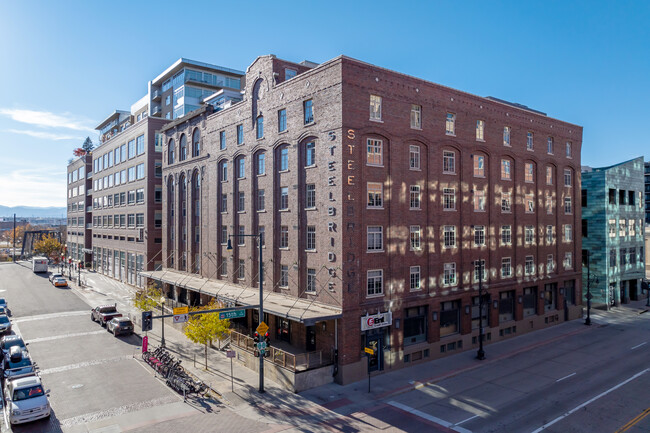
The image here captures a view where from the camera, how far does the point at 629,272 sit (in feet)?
177

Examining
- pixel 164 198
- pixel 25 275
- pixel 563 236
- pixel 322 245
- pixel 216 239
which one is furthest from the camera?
pixel 25 275

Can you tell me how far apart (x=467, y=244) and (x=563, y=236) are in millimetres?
16351

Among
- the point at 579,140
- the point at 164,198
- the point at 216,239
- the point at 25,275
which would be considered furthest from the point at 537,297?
the point at 25,275

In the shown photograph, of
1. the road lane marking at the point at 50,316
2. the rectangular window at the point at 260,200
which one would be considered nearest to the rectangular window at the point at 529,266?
the rectangular window at the point at 260,200

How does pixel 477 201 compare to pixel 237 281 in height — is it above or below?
above

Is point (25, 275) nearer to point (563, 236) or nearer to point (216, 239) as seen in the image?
point (216, 239)

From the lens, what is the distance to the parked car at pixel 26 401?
19.7 m

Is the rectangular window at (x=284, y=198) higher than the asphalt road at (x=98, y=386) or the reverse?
higher

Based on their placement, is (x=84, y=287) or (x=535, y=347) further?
(x=84, y=287)

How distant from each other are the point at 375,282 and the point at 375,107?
11.7m

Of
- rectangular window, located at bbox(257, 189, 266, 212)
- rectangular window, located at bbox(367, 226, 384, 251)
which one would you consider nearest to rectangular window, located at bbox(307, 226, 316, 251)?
rectangular window, located at bbox(367, 226, 384, 251)

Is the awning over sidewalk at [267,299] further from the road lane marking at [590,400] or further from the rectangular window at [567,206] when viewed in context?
the rectangular window at [567,206]

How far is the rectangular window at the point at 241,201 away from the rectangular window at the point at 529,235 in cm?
2557

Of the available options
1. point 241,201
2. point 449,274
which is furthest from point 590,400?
point 241,201
